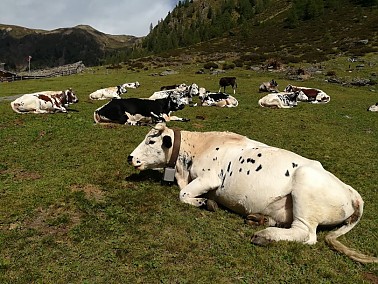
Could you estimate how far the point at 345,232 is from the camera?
612 centimetres

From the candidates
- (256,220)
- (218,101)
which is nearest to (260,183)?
(256,220)

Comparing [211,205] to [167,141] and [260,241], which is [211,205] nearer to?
[260,241]

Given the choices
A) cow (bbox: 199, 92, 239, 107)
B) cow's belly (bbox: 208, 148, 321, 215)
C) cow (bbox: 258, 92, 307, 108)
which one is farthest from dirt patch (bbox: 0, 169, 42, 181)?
cow (bbox: 258, 92, 307, 108)

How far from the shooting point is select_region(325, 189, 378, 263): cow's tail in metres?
5.27

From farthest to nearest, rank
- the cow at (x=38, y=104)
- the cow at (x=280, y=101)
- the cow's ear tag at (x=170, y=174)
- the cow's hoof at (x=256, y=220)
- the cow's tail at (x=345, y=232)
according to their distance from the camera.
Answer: the cow at (x=280, y=101) → the cow at (x=38, y=104) → the cow's ear tag at (x=170, y=174) → the cow's hoof at (x=256, y=220) → the cow's tail at (x=345, y=232)

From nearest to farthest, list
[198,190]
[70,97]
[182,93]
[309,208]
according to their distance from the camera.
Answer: [309,208], [198,190], [70,97], [182,93]

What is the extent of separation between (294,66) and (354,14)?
135 ft

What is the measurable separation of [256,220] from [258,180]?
0.75m

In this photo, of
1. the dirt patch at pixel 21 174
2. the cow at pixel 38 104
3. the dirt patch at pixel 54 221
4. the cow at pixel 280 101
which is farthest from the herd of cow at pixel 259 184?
the cow at pixel 280 101

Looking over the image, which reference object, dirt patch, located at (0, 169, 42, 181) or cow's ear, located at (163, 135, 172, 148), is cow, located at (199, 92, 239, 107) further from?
dirt patch, located at (0, 169, 42, 181)

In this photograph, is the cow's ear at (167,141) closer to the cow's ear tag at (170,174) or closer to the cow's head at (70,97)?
the cow's ear tag at (170,174)

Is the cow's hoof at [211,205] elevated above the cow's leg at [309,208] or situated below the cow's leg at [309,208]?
below

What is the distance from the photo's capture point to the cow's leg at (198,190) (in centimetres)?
712

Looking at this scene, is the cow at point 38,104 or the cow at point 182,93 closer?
the cow at point 38,104
